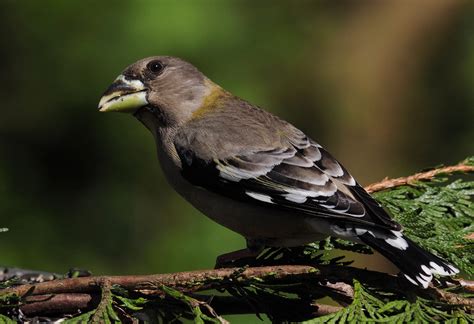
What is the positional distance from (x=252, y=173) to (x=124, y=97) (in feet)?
2.88

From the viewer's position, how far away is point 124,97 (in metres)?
4.56

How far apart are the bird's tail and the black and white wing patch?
0.11 meters

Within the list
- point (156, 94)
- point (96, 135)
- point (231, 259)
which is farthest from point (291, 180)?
point (96, 135)

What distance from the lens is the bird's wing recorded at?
12.5 feet

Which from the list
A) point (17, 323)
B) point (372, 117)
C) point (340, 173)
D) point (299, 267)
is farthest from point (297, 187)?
point (372, 117)

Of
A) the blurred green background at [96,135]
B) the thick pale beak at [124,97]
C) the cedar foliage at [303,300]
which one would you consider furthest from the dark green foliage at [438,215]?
the blurred green background at [96,135]

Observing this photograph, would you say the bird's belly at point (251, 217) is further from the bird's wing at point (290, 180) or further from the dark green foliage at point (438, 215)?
the dark green foliage at point (438, 215)

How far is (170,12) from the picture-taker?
6.80m

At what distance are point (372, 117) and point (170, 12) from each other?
383 cm

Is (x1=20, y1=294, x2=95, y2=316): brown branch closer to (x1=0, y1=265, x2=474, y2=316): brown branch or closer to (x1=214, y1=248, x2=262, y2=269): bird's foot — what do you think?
(x1=0, y1=265, x2=474, y2=316): brown branch

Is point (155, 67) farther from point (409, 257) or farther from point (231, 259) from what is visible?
point (409, 257)

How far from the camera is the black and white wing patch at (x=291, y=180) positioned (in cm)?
381

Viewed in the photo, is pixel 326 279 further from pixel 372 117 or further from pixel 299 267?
pixel 372 117

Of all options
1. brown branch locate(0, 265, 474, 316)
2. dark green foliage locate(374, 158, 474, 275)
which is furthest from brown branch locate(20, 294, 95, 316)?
dark green foliage locate(374, 158, 474, 275)
